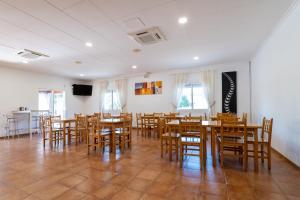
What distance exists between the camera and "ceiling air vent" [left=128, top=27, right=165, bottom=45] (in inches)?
128

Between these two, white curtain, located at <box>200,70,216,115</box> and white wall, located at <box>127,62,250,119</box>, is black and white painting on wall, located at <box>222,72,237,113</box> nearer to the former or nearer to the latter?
white wall, located at <box>127,62,250,119</box>

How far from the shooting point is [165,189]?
2.09 metres

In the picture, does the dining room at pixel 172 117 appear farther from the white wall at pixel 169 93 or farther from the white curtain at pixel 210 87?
the white curtain at pixel 210 87

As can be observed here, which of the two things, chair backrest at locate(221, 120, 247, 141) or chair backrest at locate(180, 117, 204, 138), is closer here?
chair backrest at locate(221, 120, 247, 141)

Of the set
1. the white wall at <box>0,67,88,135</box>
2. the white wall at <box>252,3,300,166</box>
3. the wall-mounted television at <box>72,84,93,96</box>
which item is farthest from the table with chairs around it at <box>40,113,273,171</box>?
the wall-mounted television at <box>72,84,93,96</box>

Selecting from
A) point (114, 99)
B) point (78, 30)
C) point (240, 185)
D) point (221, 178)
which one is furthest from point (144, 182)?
point (114, 99)

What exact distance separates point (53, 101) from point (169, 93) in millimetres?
5880

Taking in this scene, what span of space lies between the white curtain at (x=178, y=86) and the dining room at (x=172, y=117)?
102cm

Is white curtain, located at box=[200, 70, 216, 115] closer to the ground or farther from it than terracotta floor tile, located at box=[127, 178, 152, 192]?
farther from it

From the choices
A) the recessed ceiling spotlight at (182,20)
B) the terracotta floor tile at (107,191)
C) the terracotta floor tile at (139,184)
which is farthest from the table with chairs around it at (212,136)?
the recessed ceiling spotlight at (182,20)

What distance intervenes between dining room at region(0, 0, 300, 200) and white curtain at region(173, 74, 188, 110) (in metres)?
1.02

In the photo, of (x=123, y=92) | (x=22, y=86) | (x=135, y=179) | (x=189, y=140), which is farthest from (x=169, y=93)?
(x=22, y=86)

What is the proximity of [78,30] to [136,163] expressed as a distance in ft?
9.75

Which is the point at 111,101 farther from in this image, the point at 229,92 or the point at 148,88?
the point at 229,92
